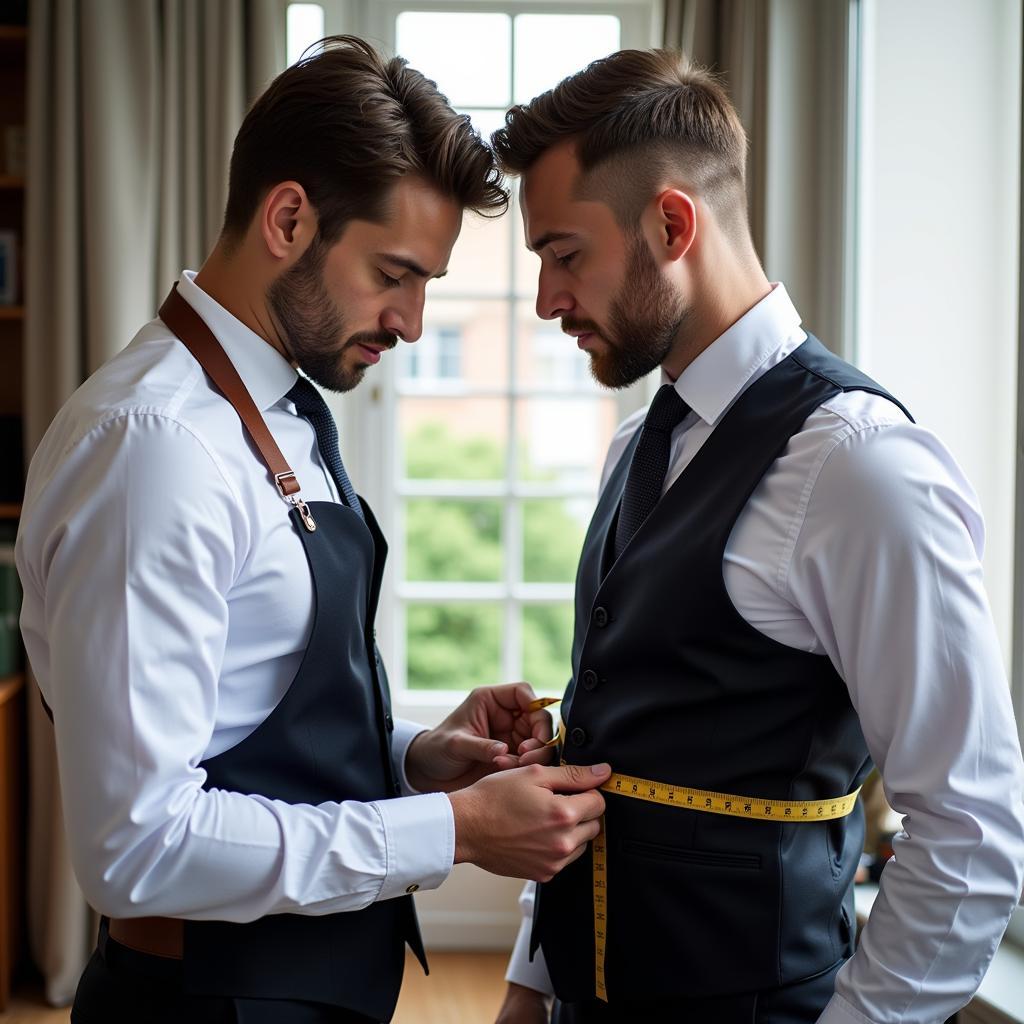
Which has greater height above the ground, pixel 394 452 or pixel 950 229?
pixel 950 229

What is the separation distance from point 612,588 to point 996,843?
1.65 feet

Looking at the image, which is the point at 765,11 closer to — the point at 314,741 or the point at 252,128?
the point at 252,128

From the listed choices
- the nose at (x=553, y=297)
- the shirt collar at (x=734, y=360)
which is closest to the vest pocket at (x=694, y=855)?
the shirt collar at (x=734, y=360)

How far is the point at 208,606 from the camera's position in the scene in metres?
1.14

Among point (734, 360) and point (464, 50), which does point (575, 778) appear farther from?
point (464, 50)

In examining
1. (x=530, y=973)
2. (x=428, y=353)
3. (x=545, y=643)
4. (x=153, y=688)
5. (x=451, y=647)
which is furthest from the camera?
(x=545, y=643)

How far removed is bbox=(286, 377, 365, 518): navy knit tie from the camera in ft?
4.84

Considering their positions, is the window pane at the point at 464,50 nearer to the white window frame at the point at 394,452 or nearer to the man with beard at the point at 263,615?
the white window frame at the point at 394,452

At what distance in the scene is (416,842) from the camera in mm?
1246

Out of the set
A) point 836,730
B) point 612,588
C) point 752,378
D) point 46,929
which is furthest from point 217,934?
point 46,929

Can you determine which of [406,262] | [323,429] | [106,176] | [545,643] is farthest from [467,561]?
[406,262]

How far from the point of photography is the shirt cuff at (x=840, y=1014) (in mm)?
1181

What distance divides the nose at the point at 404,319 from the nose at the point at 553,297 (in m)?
0.17

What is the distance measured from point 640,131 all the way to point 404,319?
0.40 meters
